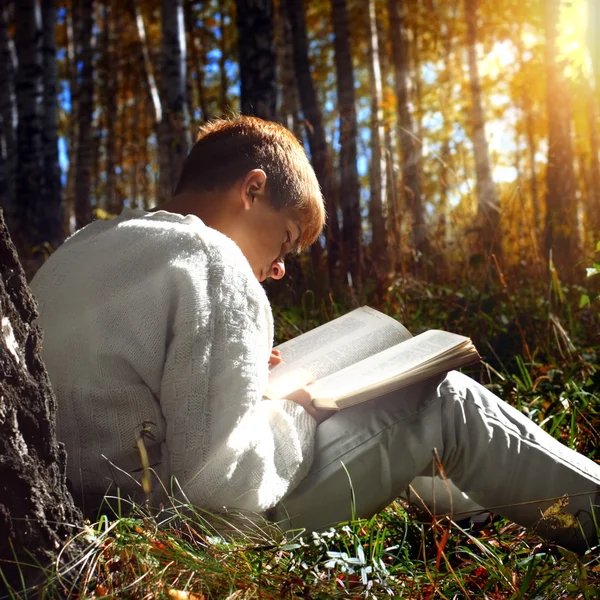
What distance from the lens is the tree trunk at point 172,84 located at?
21.8ft

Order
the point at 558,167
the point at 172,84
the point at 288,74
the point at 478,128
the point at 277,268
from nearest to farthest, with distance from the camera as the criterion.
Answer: the point at 277,268
the point at 558,167
the point at 172,84
the point at 478,128
the point at 288,74

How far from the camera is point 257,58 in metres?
A: 5.10

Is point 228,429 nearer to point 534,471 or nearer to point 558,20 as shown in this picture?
point 534,471

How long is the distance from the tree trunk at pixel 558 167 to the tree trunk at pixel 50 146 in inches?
189

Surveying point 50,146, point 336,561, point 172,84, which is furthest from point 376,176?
point 336,561

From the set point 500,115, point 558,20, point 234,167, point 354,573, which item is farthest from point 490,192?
point 500,115

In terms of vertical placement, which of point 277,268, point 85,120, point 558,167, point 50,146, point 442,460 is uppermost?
point 85,120

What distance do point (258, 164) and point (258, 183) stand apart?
0.28 feet

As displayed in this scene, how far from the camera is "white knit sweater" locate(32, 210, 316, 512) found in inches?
55.4

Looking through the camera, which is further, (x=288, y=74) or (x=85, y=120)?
(x=85, y=120)

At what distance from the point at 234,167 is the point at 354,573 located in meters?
1.07

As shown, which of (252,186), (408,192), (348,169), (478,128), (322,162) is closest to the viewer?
(252,186)

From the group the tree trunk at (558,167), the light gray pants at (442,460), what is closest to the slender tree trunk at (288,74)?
the tree trunk at (558,167)

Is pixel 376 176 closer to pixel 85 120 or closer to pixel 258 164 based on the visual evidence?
pixel 258 164
